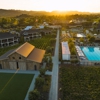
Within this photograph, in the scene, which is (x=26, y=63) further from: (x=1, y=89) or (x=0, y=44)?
(x=0, y=44)

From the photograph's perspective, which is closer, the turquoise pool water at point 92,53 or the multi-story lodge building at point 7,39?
the turquoise pool water at point 92,53

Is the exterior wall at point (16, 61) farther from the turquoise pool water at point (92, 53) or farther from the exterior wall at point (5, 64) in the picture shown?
the turquoise pool water at point (92, 53)

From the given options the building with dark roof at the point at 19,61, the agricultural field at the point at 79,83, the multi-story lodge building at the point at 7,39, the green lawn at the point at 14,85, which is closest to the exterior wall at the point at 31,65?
the building with dark roof at the point at 19,61

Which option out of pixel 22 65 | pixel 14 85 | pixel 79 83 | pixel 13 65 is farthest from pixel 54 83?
pixel 13 65

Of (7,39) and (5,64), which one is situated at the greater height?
(7,39)

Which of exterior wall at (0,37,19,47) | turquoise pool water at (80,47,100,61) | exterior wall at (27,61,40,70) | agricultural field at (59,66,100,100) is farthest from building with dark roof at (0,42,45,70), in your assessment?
exterior wall at (0,37,19,47)

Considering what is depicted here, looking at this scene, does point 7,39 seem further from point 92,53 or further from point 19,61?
point 92,53
